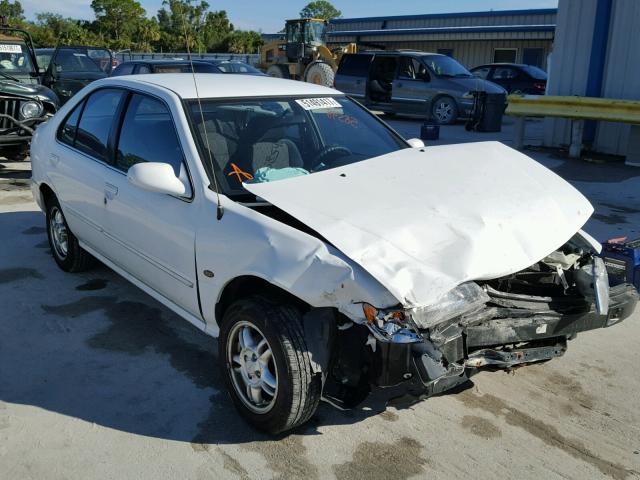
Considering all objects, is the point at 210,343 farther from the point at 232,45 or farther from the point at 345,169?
the point at 232,45

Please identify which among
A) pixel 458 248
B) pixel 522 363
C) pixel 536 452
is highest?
pixel 458 248

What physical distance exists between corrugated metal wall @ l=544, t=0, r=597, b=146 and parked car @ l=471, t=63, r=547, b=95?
7613 millimetres

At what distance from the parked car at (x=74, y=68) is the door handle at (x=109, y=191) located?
10065 mm

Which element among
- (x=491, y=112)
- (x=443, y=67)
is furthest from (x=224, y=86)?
(x=443, y=67)

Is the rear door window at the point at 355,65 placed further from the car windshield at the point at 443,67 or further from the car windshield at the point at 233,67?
the car windshield at the point at 233,67

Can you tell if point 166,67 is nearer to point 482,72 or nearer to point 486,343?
point 482,72

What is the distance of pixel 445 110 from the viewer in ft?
53.3

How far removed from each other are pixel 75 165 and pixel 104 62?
11.4m

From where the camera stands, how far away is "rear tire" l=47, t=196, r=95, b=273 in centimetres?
531

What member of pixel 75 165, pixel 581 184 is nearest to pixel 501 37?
pixel 581 184

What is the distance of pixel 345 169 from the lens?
3746 mm

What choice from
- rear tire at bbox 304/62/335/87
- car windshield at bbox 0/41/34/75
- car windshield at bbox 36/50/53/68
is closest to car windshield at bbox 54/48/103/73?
car windshield at bbox 36/50/53/68

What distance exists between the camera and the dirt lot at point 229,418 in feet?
10.00

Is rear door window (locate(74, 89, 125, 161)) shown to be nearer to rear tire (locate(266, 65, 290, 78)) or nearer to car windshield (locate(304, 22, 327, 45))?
rear tire (locate(266, 65, 290, 78))
